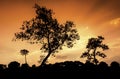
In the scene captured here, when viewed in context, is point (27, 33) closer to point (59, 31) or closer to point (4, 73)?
point (59, 31)

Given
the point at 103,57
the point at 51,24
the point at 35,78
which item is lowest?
the point at 35,78

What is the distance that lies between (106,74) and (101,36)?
59.0 meters

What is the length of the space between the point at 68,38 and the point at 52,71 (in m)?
38.9

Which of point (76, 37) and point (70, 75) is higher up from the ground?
point (76, 37)

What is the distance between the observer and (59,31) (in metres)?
65.8

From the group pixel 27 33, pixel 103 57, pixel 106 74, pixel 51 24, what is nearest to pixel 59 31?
pixel 51 24

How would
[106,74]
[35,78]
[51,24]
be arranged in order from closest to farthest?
[35,78] < [106,74] < [51,24]

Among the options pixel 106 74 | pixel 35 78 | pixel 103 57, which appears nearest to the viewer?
pixel 35 78

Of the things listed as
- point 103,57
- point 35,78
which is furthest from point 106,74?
point 103,57

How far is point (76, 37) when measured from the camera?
67500mm

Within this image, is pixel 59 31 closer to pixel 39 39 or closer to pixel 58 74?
pixel 39 39

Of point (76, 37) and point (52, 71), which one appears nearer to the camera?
point (52, 71)

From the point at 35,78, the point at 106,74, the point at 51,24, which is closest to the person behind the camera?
the point at 35,78

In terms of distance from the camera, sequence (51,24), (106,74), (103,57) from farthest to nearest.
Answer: (103,57) → (51,24) → (106,74)
